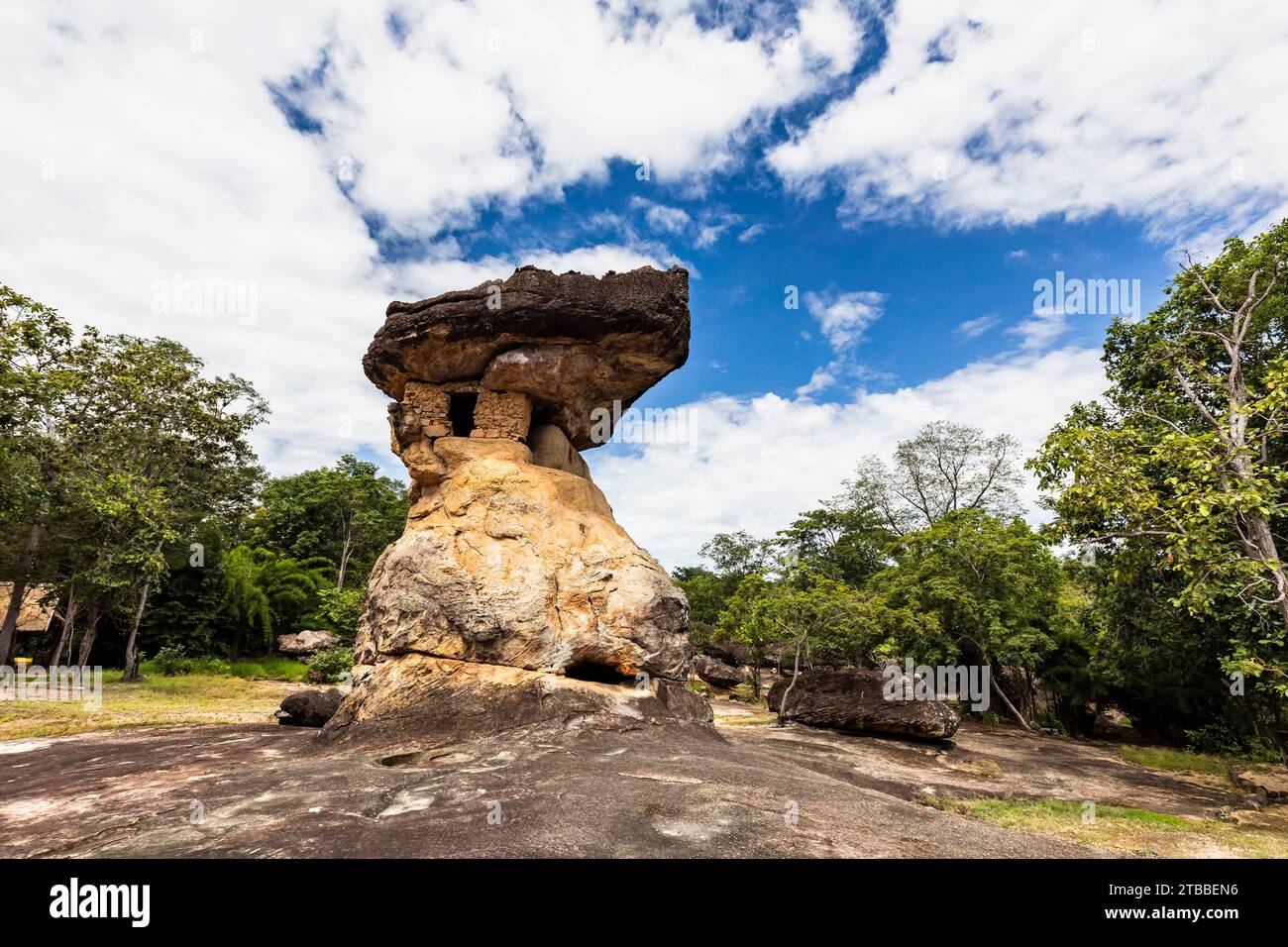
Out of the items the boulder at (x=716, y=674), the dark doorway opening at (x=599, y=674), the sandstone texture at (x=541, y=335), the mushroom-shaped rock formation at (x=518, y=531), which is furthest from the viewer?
the boulder at (x=716, y=674)

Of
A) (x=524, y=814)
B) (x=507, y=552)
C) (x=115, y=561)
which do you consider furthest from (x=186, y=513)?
(x=524, y=814)

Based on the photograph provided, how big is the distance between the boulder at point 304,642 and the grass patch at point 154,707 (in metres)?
4.52

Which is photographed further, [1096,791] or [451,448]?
[451,448]

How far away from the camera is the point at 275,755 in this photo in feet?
26.7

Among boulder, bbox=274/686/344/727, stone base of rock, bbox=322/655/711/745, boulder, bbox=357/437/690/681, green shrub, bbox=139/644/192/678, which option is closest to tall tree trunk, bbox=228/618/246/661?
green shrub, bbox=139/644/192/678

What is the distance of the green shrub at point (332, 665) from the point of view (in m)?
22.5

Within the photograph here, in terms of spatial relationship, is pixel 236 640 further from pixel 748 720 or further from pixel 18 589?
pixel 748 720

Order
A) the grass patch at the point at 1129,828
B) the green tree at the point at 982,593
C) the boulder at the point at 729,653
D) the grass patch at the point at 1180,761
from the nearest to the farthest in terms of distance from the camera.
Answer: the grass patch at the point at 1129,828
the grass patch at the point at 1180,761
the green tree at the point at 982,593
the boulder at the point at 729,653

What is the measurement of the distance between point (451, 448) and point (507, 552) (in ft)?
9.40

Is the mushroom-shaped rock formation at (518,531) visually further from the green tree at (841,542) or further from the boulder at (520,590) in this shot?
the green tree at (841,542)

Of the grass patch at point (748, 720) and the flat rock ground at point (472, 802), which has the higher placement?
the flat rock ground at point (472, 802)

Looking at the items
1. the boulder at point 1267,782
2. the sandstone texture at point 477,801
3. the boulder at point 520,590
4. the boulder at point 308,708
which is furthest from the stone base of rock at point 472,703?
the boulder at point 1267,782

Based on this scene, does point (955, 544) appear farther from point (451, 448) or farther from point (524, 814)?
point (524, 814)
